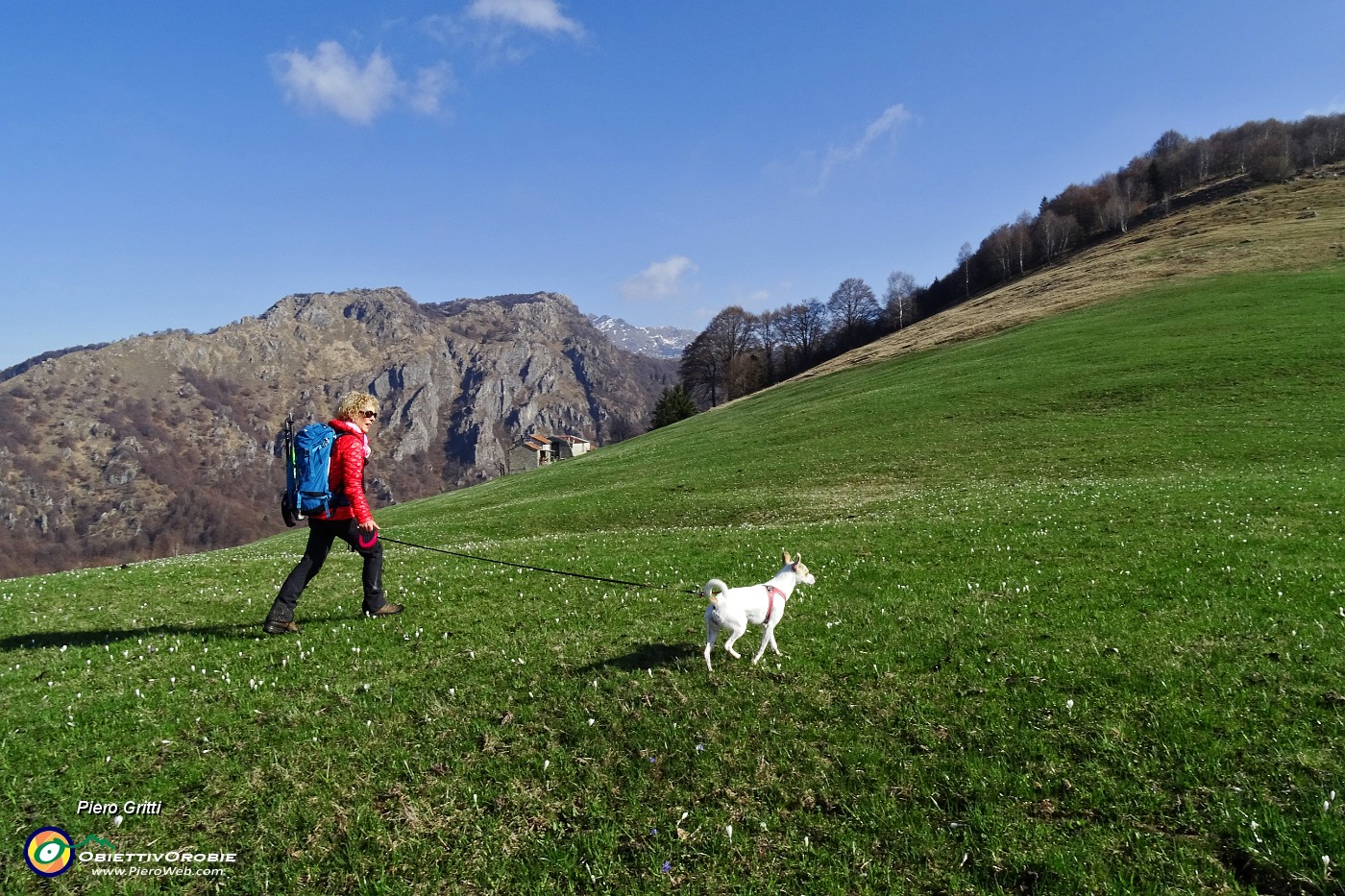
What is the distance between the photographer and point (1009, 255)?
14662 centimetres

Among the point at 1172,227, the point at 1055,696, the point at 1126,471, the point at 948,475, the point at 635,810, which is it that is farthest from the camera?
the point at 1172,227

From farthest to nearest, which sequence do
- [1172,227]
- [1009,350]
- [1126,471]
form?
[1172,227] < [1009,350] < [1126,471]

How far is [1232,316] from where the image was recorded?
53.1 m

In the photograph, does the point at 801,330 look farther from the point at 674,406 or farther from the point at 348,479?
the point at 348,479

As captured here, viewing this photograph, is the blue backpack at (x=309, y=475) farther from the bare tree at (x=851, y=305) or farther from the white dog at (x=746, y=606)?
the bare tree at (x=851, y=305)

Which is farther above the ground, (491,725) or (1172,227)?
(1172,227)

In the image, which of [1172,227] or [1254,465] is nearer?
[1254,465]

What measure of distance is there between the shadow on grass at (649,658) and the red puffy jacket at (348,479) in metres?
5.16

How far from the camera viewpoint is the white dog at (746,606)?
856 centimetres

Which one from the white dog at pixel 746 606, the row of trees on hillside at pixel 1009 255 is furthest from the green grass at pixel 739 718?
the row of trees on hillside at pixel 1009 255

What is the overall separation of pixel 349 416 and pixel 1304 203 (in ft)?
454

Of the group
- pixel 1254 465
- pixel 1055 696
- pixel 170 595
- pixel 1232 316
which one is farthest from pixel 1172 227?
pixel 170 595

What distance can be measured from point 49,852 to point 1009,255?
566 feet

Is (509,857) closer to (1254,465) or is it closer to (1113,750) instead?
(1113,750)
